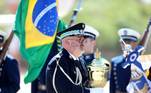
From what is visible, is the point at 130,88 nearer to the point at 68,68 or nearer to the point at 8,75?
the point at 68,68

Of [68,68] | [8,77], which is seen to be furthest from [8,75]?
[68,68]

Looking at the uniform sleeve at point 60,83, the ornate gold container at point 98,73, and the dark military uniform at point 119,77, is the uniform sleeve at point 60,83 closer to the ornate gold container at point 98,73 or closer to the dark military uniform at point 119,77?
the ornate gold container at point 98,73

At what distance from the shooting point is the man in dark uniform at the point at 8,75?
10859 millimetres

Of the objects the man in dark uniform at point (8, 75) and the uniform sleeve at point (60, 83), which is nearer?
the uniform sleeve at point (60, 83)

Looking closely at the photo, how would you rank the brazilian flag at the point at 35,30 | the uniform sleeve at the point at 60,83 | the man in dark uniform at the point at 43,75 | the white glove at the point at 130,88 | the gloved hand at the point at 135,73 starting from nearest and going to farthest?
the uniform sleeve at the point at 60,83
the brazilian flag at the point at 35,30
the gloved hand at the point at 135,73
the white glove at the point at 130,88
the man in dark uniform at the point at 43,75

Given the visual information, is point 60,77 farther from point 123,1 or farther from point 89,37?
point 123,1

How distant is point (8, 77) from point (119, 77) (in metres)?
1.52

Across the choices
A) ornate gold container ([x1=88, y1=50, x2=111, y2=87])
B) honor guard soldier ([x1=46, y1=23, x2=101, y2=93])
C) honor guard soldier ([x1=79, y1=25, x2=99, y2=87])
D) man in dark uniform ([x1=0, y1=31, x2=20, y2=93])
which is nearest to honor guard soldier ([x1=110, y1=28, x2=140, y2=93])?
honor guard soldier ([x1=79, y1=25, x2=99, y2=87])

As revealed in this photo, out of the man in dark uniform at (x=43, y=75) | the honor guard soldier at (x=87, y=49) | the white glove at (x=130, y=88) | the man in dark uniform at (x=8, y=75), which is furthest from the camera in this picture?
the man in dark uniform at (x=43, y=75)

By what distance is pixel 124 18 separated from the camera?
28.2m

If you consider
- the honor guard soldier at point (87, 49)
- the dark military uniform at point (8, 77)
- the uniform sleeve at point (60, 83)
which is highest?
the honor guard soldier at point (87, 49)

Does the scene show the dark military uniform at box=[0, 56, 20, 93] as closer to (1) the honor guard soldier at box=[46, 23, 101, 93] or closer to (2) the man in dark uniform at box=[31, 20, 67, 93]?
(2) the man in dark uniform at box=[31, 20, 67, 93]

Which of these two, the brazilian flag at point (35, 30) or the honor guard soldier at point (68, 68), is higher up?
the brazilian flag at point (35, 30)

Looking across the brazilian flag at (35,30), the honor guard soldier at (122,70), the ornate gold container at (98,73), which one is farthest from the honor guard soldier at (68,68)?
the honor guard soldier at (122,70)
